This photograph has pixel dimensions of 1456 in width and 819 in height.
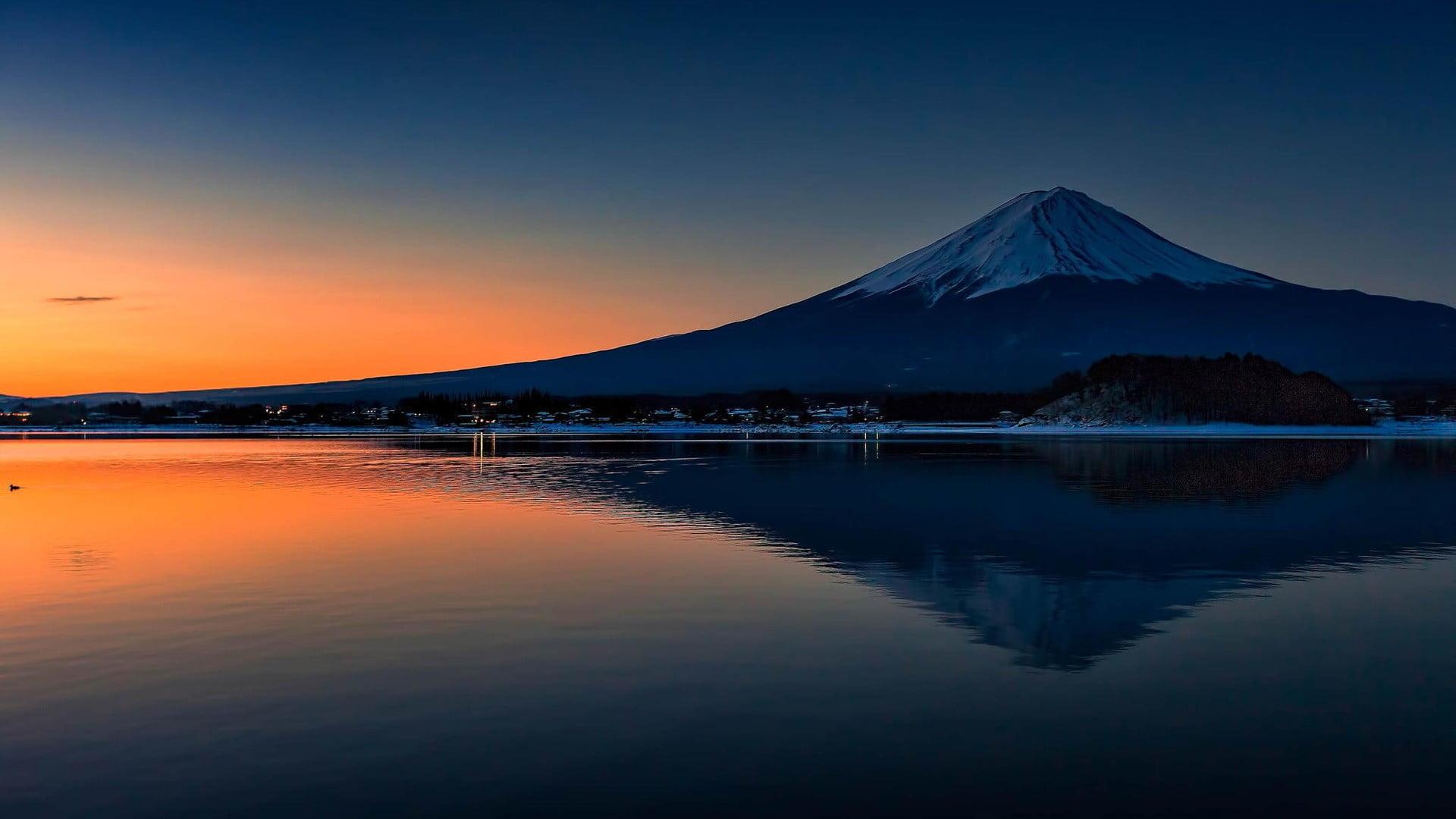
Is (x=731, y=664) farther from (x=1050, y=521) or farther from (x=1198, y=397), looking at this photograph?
(x=1198, y=397)

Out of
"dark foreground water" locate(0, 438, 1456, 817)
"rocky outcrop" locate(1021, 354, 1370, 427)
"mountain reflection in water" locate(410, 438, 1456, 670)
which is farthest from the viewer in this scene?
"rocky outcrop" locate(1021, 354, 1370, 427)

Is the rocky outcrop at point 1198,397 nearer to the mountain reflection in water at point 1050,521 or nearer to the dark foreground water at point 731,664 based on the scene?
the mountain reflection in water at point 1050,521

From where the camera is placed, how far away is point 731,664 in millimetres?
12336

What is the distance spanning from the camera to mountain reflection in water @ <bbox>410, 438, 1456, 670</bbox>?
1591 centimetres

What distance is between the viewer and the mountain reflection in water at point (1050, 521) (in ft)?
52.2

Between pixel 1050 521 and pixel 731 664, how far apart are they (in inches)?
645

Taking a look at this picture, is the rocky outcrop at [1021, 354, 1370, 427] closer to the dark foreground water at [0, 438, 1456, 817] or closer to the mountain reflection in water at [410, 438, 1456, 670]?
the mountain reflection in water at [410, 438, 1456, 670]

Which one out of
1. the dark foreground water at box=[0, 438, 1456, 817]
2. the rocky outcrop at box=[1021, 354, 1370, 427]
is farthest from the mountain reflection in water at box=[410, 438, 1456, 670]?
the rocky outcrop at box=[1021, 354, 1370, 427]

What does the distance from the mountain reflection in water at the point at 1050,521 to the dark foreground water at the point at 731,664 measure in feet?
0.57

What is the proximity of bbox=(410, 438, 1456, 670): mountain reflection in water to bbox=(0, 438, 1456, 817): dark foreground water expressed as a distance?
174 millimetres

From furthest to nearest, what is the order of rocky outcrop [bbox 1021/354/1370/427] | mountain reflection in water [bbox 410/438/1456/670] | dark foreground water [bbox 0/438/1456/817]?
rocky outcrop [bbox 1021/354/1370/427], mountain reflection in water [bbox 410/438/1456/670], dark foreground water [bbox 0/438/1456/817]

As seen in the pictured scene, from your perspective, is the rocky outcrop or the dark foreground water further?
the rocky outcrop

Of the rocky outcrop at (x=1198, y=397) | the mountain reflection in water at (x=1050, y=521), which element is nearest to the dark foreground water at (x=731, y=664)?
the mountain reflection in water at (x=1050, y=521)

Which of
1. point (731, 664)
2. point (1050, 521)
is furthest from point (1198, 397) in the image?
point (731, 664)
